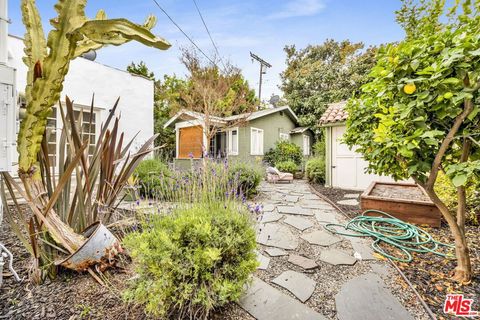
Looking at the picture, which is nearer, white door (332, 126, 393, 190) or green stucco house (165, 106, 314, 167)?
white door (332, 126, 393, 190)

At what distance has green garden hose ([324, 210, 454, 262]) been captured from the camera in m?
2.86

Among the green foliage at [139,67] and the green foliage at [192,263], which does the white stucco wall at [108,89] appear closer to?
the green foliage at [192,263]

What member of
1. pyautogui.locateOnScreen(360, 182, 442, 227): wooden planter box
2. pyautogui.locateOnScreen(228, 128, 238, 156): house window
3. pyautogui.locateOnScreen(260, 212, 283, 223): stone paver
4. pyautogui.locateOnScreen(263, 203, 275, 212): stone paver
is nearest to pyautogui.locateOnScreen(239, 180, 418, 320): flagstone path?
pyautogui.locateOnScreen(260, 212, 283, 223): stone paver

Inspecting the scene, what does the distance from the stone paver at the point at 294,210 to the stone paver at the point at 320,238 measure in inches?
37.7

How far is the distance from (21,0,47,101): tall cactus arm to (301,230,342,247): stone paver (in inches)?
133

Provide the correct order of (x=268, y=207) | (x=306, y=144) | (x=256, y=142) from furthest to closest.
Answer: (x=306, y=144) → (x=256, y=142) → (x=268, y=207)

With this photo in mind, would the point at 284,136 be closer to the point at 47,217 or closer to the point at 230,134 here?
the point at 230,134

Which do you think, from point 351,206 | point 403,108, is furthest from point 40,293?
point 351,206

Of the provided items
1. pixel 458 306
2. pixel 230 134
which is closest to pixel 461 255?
pixel 458 306

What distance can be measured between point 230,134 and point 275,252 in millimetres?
9590

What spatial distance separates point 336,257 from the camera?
2.66 meters

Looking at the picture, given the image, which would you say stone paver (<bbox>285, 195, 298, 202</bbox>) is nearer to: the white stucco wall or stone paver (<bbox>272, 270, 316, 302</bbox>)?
stone paver (<bbox>272, 270, 316, 302</bbox>)

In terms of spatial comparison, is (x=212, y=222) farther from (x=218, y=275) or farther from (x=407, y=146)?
(x=407, y=146)

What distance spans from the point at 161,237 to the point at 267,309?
3.27 feet
